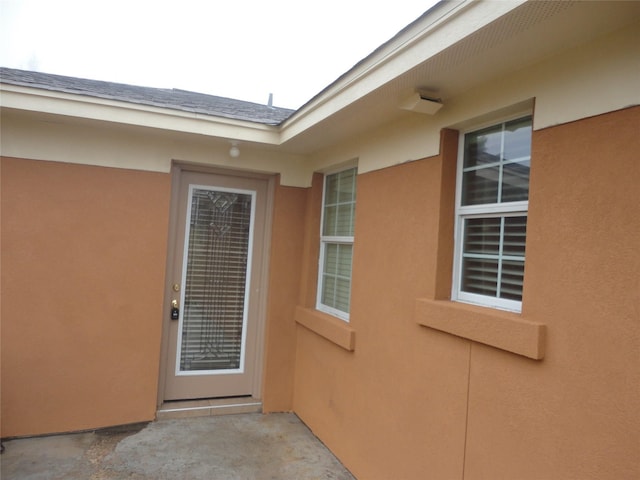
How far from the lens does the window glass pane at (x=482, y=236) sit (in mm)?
2631

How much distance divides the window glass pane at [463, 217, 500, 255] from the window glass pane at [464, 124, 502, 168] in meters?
0.38

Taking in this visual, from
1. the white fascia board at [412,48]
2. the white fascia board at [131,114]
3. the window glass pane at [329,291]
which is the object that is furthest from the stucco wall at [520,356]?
the white fascia board at [131,114]

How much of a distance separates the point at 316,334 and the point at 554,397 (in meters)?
2.78

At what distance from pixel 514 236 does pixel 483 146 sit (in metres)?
0.68

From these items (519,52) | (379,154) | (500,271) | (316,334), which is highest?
(519,52)

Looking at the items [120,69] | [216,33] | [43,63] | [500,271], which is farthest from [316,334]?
[120,69]

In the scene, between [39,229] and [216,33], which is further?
[216,33]

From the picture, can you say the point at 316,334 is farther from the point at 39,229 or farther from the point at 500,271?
the point at 39,229

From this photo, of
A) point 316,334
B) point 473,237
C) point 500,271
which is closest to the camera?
point 500,271

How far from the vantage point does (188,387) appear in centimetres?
482

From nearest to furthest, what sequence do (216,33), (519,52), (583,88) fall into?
1. (583,88)
2. (519,52)
3. (216,33)

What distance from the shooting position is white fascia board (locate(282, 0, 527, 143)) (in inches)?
76.5

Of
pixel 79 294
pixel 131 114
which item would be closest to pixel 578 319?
pixel 131 114

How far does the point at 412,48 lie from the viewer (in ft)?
7.87
